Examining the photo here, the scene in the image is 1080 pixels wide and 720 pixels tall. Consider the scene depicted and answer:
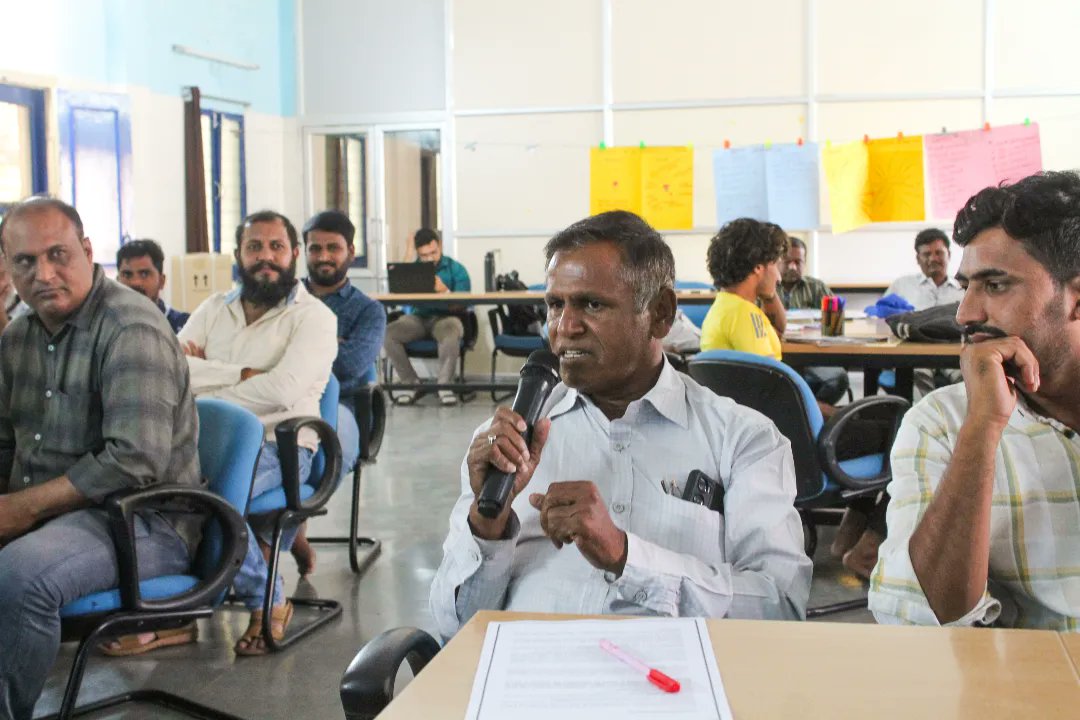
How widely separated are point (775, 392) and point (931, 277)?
12.2ft

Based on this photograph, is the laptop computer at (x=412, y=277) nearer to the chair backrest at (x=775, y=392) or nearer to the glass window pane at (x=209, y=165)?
the glass window pane at (x=209, y=165)

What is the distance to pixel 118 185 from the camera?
25.5 ft

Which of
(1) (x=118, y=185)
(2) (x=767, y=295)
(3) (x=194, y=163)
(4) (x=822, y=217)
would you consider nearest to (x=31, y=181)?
(1) (x=118, y=185)

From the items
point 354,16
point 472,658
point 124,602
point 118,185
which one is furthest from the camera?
point 354,16

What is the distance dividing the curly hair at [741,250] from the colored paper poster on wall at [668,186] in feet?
17.1

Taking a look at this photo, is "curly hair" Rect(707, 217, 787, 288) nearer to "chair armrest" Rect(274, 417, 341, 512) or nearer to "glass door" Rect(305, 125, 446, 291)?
"chair armrest" Rect(274, 417, 341, 512)

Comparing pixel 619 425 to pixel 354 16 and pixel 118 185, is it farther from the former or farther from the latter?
pixel 354 16

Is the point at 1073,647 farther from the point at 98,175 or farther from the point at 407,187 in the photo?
the point at 407,187

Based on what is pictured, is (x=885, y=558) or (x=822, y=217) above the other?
(x=822, y=217)

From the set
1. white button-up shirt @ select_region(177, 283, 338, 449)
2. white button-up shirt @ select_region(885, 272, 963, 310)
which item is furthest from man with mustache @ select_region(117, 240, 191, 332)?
white button-up shirt @ select_region(885, 272, 963, 310)

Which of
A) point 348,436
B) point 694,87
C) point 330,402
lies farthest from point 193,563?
point 694,87

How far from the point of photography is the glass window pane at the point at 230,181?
29.8ft

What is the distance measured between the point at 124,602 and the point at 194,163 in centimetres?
672

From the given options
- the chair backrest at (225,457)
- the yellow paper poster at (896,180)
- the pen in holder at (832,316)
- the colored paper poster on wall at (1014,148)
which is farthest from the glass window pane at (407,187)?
the chair backrest at (225,457)
